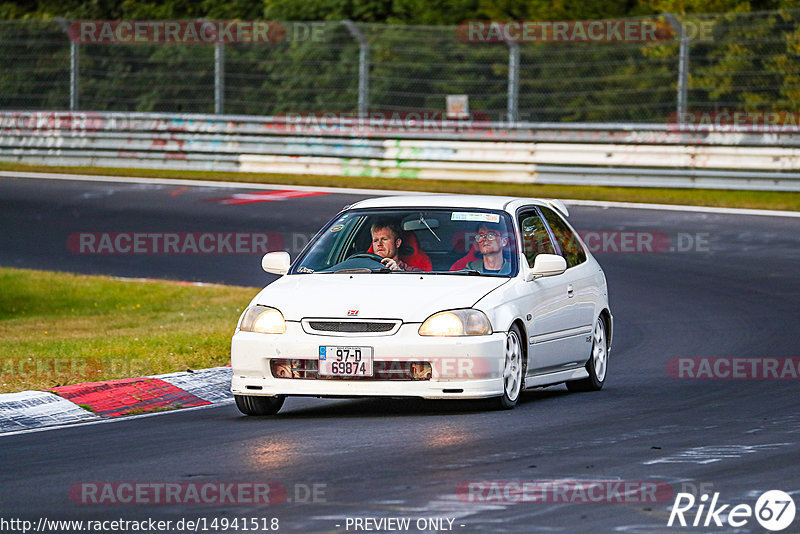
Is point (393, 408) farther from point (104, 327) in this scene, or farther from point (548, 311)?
point (104, 327)

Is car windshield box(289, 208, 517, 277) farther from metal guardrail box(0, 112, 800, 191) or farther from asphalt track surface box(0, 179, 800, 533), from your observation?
metal guardrail box(0, 112, 800, 191)

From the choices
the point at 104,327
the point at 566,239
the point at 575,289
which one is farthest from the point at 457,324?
the point at 104,327

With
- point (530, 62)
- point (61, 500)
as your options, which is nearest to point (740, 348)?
point (61, 500)

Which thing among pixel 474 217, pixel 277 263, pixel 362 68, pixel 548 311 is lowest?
pixel 548 311

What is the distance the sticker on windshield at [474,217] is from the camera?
34.9 feet

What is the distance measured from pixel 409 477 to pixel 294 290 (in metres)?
2.69

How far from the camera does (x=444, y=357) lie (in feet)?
30.8

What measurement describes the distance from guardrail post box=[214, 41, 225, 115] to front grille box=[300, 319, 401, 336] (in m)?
19.8

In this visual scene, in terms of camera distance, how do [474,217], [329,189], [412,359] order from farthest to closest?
1. [329,189]
2. [474,217]
3. [412,359]

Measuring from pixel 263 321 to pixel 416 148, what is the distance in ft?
59.3

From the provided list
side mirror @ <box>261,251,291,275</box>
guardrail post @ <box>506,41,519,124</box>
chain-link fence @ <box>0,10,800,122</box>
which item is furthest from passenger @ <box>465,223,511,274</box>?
guardrail post @ <box>506,41,519,124</box>

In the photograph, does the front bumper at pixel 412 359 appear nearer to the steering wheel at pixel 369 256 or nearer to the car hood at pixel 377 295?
the car hood at pixel 377 295

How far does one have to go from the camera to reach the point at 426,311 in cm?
944

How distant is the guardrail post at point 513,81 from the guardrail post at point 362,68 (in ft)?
8.94
